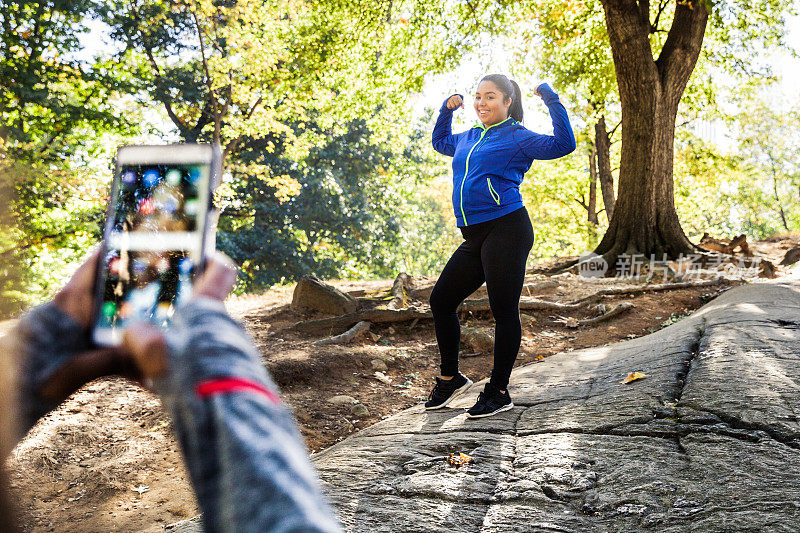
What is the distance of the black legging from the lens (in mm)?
3387

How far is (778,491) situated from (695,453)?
44 centimetres

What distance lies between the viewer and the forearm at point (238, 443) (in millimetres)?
372

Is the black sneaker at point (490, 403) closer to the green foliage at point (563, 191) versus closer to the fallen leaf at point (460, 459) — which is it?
the fallen leaf at point (460, 459)

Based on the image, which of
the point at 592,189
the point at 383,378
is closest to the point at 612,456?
the point at 383,378

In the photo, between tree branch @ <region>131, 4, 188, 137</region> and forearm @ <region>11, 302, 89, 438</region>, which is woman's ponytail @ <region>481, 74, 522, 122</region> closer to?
forearm @ <region>11, 302, 89, 438</region>

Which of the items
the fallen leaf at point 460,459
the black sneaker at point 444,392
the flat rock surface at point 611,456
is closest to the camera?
the flat rock surface at point 611,456

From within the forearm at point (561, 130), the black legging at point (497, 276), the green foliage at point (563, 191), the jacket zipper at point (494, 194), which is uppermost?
the green foliage at point (563, 191)

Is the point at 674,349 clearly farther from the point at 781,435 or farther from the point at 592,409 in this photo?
the point at 781,435

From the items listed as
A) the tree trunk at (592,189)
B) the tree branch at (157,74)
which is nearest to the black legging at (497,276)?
the tree branch at (157,74)

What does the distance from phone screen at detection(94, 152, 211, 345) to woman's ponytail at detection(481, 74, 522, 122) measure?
3.12 metres

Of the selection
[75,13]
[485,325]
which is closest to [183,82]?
[75,13]

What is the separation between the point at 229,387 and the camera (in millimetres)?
419

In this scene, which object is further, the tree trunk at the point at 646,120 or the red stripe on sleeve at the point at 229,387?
the tree trunk at the point at 646,120

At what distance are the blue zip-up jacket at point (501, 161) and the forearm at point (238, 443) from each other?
10.1 feet
